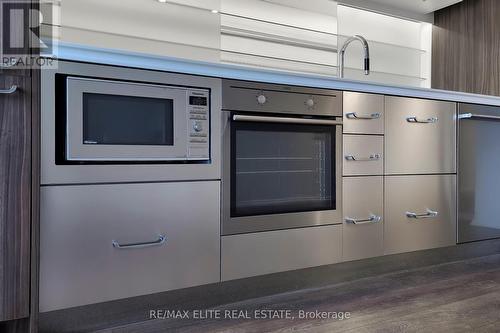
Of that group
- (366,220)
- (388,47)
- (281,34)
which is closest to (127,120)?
(366,220)

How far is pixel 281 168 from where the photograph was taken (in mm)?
1666

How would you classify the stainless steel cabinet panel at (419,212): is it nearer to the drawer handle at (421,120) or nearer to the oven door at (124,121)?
the drawer handle at (421,120)

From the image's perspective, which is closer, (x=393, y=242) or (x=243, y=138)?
(x=243, y=138)

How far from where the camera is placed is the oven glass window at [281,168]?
1.57 metres

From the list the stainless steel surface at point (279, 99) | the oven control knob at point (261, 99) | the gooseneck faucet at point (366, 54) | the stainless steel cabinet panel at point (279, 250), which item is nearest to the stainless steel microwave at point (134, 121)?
the stainless steel surface at point (279, 99)

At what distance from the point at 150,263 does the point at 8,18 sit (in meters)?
0.88

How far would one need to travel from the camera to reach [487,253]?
263 cm

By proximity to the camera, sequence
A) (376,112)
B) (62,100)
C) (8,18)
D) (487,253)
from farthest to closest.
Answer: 1. (487,253)
2. (376,112)
3. (62,100)
4. (8,18)

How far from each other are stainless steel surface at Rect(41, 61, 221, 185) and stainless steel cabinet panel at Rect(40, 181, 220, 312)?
0.03 m

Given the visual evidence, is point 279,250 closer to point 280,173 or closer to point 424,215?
point 280,173

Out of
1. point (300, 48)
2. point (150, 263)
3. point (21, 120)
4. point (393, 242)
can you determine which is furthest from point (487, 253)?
point (21, 120)

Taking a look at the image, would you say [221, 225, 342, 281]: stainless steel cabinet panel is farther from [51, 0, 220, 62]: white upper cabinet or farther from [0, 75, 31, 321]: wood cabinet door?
[51, 0, 220, 62]: white upper cabinet

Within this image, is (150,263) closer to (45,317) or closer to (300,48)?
(45,317)

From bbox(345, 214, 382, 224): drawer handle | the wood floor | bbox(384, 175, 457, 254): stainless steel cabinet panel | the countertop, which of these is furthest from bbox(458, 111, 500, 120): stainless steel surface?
the wood floor
